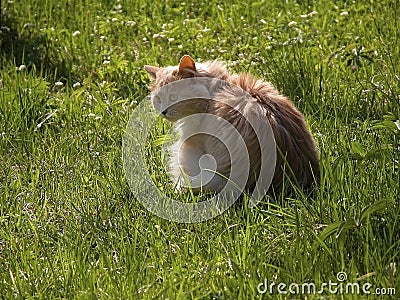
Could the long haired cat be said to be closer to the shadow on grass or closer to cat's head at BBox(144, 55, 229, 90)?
cat's head at BBox(144, 55, 229, 90)

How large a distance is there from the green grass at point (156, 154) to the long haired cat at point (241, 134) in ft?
0.51

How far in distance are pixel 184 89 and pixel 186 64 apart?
125mm

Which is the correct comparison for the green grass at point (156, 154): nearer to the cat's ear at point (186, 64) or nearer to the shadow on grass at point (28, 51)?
the shadow on grass at point (28, 51)

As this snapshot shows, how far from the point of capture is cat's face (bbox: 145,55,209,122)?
3.65m

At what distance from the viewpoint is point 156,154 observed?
401 cm

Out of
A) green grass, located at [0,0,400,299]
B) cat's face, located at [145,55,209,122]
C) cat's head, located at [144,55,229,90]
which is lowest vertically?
green grass, located at [0,0,400,299]

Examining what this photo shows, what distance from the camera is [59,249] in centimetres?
308

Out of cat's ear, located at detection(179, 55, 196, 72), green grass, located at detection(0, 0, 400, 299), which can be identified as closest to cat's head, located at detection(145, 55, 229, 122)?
cat's ear, located at detection(179, 55, 196, 72)

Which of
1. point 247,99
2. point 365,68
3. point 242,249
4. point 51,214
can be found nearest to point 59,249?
point 51,214

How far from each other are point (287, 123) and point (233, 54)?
5.77ft

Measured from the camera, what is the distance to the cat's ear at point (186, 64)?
364cm

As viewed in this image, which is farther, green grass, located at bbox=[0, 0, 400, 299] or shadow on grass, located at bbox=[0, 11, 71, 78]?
shadow on grass, located at bbox=[0, 11, 71, 78]

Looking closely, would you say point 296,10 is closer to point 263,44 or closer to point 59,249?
point 263,44

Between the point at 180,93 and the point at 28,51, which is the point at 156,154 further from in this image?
the point at 28,51
